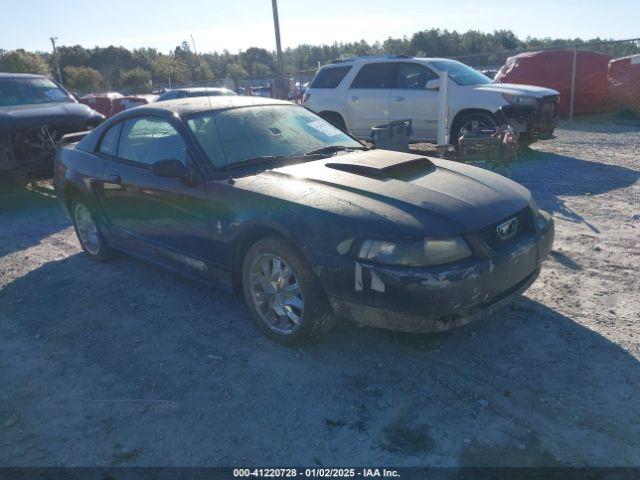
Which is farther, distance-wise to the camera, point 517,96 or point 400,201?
point 517,96

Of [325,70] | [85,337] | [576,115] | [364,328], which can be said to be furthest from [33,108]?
[576,115]

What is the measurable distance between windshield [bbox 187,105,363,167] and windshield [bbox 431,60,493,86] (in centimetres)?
564

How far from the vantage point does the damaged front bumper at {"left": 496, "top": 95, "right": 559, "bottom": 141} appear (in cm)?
893

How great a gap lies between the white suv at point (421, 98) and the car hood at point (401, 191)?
17.1ft

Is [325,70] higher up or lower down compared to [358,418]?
higher up

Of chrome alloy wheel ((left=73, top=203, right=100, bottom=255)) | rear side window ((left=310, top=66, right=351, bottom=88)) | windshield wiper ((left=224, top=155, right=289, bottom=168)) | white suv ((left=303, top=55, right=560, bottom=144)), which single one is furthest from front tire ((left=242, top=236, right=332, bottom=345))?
rear side window ((left=310, top=66, right=351, bottom=88))

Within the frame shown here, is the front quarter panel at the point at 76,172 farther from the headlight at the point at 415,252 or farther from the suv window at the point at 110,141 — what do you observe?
the headlight at the point at 415,252

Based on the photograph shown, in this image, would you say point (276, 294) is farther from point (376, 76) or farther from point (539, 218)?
point (376, 76)

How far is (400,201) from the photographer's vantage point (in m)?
3.12

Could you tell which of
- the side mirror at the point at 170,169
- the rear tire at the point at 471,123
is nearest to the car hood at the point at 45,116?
the side mirror at the point at 170,169

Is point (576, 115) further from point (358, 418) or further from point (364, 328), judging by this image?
point (358, 418)

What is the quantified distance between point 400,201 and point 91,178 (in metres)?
3.25

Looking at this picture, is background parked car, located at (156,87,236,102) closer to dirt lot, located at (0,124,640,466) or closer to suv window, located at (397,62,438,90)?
suv window, located at (397,62,438,90)

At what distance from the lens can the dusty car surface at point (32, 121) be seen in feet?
25.5
